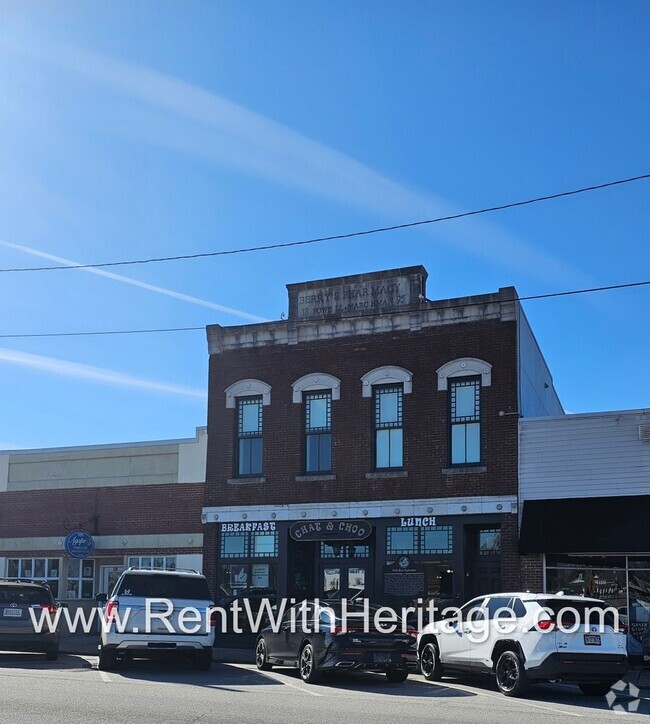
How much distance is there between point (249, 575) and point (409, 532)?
4.64 meters

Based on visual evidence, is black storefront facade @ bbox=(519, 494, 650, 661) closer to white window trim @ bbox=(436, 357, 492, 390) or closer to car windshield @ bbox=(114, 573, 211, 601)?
white window trim @ bbox=(436, 357, 492, 390)

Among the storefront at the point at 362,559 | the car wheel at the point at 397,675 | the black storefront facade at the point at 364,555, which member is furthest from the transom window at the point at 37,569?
the car wheel at the point at 397,675

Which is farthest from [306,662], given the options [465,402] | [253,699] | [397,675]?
[465,402]

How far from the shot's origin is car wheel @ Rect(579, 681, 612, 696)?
1606 centimetres

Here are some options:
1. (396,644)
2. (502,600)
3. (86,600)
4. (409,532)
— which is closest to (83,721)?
Answer: (396,644)

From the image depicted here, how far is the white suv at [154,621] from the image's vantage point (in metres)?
18.2

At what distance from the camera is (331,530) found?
2536 cm

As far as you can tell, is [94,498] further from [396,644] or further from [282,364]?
[396,644]

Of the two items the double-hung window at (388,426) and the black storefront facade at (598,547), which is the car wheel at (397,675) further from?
the double-hung window at (388,426)

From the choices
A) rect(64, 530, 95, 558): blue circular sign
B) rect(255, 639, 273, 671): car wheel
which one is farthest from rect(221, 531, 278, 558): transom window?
rect(255, 639, 273, 671): car wheel

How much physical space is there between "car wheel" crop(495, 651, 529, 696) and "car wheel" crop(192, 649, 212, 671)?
18.6ft

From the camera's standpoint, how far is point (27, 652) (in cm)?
2112

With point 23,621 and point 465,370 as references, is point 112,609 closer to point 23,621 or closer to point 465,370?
point 23,621

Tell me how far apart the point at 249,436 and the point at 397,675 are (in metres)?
10.8
